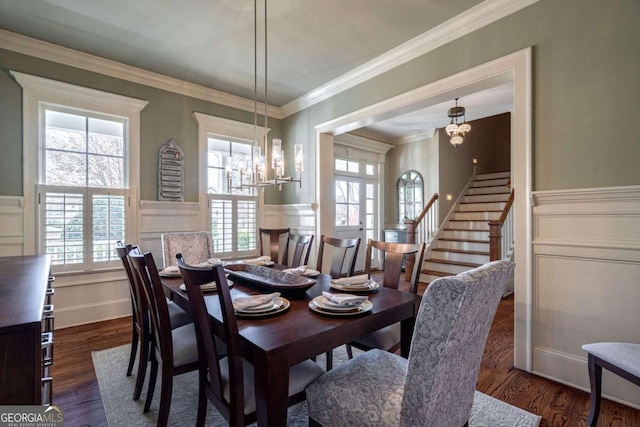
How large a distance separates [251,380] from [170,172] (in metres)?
3.10

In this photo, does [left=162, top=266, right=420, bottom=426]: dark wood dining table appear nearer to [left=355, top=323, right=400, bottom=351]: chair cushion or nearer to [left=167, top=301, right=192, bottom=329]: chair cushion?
[left=355, top=323, right=400, bottom=351]: chair cushion

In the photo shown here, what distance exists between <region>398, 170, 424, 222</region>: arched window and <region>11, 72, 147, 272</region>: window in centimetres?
491

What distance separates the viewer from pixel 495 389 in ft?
6.81

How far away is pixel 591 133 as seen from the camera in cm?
198

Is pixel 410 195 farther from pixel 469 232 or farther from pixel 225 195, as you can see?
pixel 225 195

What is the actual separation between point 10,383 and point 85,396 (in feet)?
5.10

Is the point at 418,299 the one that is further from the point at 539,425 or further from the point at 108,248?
the point at 108,248

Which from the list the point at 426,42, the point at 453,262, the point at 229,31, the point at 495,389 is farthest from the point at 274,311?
the point at 453,262

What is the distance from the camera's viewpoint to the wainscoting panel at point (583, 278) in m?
1.86

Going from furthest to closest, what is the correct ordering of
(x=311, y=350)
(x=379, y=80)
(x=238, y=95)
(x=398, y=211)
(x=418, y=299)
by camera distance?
(x=398, y=211)
(x=238, y=95)
(x=379, y=80)
(x=418, y=299)
(x=311, y=350)

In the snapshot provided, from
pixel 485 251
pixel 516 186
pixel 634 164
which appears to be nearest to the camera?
pixel 634 164

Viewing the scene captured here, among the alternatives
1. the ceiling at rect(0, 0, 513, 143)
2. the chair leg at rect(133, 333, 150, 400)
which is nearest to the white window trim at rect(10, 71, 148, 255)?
the ceiling at rect(0, 0, 513, 143)

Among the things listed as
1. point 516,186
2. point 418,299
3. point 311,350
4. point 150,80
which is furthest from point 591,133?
point 150,80

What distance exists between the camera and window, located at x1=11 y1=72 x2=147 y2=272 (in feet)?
9.75
